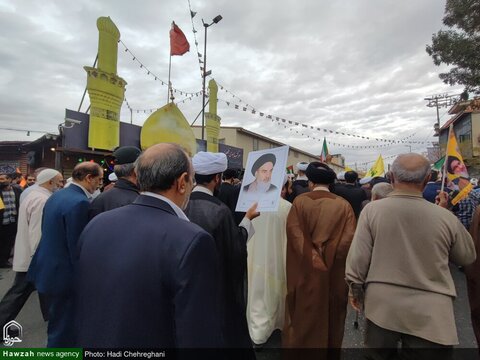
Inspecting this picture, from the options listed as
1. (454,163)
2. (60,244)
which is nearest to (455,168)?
(454,163)

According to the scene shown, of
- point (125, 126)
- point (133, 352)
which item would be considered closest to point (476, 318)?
point (133, 352)

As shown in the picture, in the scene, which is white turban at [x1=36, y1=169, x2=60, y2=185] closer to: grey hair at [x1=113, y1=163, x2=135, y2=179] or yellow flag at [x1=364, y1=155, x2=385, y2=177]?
grey hair at [x1=113, y1=163, x2=135, y2=179]

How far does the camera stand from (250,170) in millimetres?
2730

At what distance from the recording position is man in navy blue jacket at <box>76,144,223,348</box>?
108cm

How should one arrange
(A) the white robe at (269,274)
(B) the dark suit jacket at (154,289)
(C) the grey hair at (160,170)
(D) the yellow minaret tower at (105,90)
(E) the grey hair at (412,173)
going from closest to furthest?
1. (B) the dark suit jacket at (154,289)
2. (C) the grey hair at (160,170)
3. (E) the grey hair at (412,173)
4. (A) the white robe at (269,274)
5. (D) the yellow minaret tower at (105,90)

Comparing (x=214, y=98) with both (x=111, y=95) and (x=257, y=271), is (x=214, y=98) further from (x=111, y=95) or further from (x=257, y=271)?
(x=257, y=271)

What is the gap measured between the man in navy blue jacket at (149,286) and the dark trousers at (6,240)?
7091mm

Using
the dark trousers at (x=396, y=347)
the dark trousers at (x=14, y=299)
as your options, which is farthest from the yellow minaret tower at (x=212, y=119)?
the dark trousers at (x=396, y=347)

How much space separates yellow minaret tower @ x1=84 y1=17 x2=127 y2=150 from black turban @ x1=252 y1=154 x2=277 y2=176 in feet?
27.8

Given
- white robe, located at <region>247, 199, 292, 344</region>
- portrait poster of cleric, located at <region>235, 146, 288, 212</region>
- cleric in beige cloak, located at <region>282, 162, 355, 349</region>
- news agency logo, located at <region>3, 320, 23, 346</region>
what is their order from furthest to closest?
white robe, located at <region>247, 199, 292, 344</region> < news agency logo, located at <region>3, 320, 23, 346</region> < cleric in beige cloak, located at <region>282, 162, 355, 349</region> < portrait poster of cleric, located at <region>235, 146, 288, 212</region>

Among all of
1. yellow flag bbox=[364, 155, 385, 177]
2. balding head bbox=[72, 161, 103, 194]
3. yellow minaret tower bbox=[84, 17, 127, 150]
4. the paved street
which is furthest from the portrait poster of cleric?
yellow minaret tower bbox=[84, 17, 127, 150]

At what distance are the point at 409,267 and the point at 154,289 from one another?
5.54 ft

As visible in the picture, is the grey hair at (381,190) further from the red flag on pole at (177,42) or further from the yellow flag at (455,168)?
the red flag on pole at (177,42)

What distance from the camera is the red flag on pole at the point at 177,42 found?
10930 millimetres
